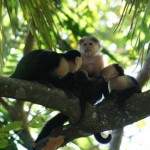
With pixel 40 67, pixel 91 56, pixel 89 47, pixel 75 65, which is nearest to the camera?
pixel 40 67

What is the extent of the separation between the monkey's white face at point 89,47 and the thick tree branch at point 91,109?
1245 mm

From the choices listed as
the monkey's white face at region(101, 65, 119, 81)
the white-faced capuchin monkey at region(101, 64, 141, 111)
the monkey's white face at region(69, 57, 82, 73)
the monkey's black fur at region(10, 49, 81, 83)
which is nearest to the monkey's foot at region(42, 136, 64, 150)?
the monkey's black fur at region(10, 49, 81, 83)

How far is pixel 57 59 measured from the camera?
2.97 meters

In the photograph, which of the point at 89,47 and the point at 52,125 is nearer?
the point at 52,125

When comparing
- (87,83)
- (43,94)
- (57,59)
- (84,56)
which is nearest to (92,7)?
(84,56)

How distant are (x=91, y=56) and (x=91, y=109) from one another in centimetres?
131

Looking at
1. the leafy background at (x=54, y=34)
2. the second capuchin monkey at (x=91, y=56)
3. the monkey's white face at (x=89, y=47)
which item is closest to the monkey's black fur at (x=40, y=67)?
the leafy background at (x=54, y=34)

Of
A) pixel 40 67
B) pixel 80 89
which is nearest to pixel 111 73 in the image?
pixel 80 89

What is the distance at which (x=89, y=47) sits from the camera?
418 cm

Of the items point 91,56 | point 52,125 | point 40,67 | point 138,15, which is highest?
point 138,15

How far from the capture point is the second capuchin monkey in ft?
12.7

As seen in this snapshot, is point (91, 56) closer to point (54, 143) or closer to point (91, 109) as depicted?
point (91, 109)

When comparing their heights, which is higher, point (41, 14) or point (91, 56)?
point (41, 14)

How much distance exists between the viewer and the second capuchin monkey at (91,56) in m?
3.88
